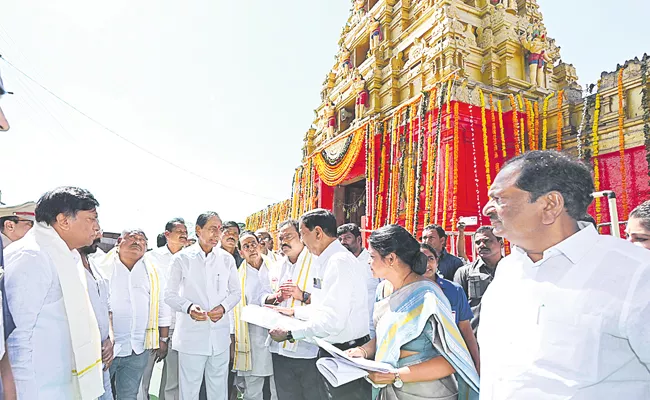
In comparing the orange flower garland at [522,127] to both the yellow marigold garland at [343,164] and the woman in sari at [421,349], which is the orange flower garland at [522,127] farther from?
the woman in sari at [421,349]

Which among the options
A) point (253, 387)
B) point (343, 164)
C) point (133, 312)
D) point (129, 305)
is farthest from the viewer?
point (343, 164)

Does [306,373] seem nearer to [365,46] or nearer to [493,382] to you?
[493,382]

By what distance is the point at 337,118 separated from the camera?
14.1 meters

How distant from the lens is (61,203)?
2021 mm

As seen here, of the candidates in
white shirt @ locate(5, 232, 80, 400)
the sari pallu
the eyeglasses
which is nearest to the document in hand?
the sari pallu

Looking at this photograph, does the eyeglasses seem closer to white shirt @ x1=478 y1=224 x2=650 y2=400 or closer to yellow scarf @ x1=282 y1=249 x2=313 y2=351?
yellow scarf @ x1=282 y1=249 x2=313 y2=351

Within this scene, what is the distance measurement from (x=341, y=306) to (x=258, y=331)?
1.98m

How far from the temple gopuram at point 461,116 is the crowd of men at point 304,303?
128 inches

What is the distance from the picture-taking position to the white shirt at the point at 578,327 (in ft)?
3.42

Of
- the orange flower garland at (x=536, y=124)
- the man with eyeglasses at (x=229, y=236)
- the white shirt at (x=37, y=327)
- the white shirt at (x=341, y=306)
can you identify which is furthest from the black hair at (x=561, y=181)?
the orange flower garland at (x=536, y=124)

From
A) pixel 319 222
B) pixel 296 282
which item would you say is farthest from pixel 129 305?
pixel 319 222

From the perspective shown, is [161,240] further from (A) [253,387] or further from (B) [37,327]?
(B) [37,327]

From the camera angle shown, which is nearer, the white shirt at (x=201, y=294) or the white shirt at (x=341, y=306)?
the white shirt at (x=341, y=306)

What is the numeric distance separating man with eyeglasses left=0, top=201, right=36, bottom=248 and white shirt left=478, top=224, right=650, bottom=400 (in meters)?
4.06
